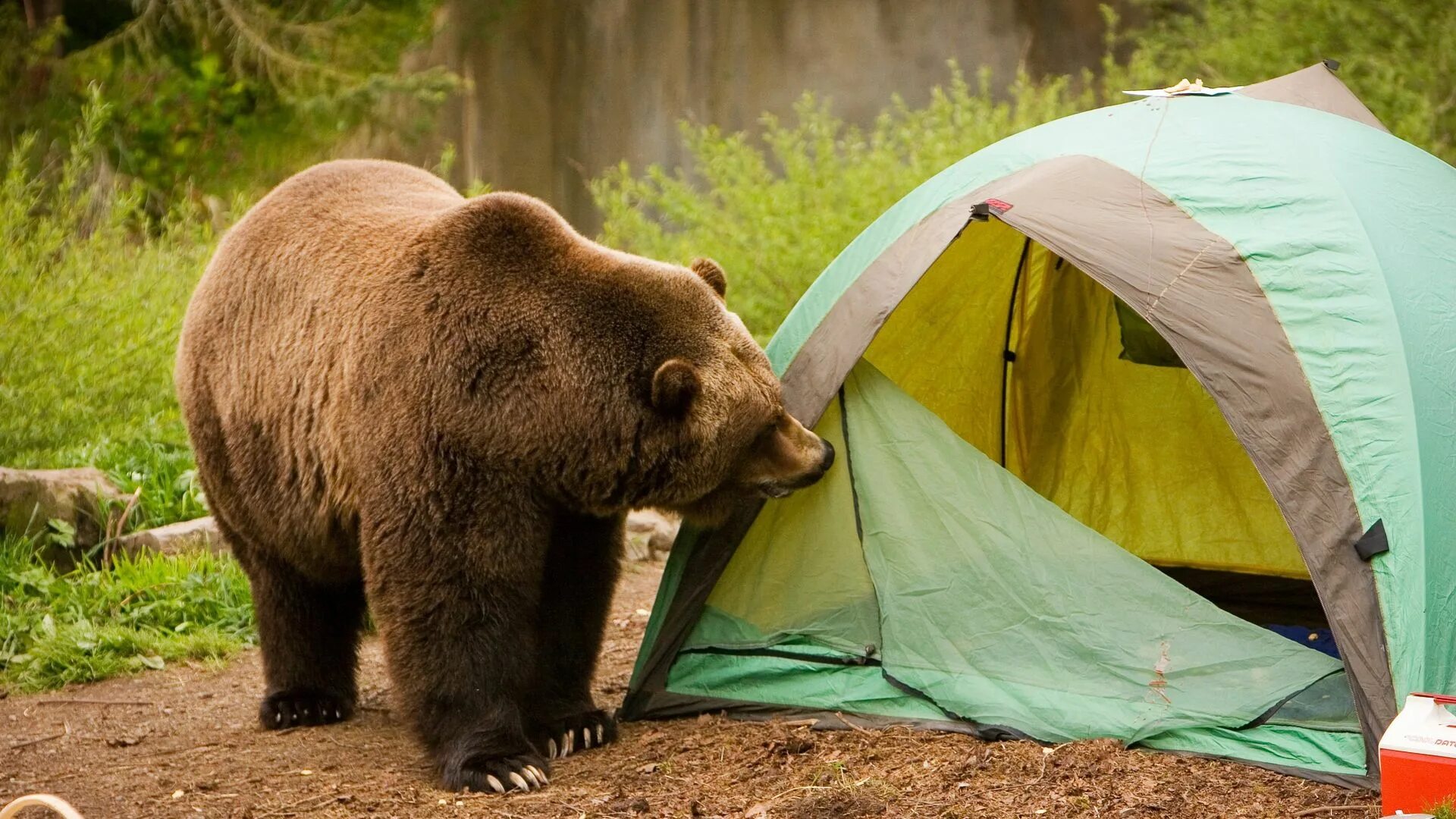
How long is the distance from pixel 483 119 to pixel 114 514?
9483mm

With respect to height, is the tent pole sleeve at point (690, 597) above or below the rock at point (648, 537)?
above

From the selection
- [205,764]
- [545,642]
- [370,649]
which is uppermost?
[545,642]

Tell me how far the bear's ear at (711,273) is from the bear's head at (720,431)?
0.25m

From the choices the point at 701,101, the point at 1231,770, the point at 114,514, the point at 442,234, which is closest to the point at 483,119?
the point at 701,101

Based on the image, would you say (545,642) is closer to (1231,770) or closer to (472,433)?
(472,433)

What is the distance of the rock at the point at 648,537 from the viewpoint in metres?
8.05

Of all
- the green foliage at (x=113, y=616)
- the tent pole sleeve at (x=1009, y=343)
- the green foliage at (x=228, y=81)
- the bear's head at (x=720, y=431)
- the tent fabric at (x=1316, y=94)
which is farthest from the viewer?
the green foliage at (x=228, y=81)

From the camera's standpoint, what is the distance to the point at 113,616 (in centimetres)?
637

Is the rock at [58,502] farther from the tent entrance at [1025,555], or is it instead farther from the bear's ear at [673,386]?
the bear's ear at [673,386]

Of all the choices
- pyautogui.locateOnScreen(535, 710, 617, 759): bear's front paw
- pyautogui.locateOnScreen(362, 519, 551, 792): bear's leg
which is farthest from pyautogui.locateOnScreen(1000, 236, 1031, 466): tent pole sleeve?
pyautogui.locateOnScreen(362, 519, 551, 792): bear's leg

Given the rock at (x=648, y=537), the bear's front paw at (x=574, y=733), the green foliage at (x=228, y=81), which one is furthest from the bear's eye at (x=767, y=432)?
the green foliage at (x=228, y=81)

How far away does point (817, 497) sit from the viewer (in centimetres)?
467

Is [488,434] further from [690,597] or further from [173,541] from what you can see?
[173,541]

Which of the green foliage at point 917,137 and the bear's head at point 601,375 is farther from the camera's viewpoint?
the green foliage at point 917,137
